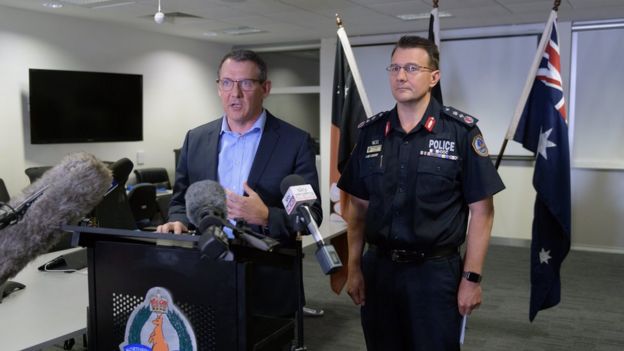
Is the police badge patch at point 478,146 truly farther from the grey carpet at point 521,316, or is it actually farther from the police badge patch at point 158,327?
the grey carpet at point 521,316

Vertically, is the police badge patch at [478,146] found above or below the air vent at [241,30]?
below

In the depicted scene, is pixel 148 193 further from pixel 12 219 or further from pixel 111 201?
pixel 12 219

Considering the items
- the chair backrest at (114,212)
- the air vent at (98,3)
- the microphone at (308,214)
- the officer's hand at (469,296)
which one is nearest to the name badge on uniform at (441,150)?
the officer's hand at (469,296)

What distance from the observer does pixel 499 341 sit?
12.2 feet

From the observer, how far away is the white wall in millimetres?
5672

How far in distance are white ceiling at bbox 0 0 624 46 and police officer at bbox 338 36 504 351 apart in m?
3.47

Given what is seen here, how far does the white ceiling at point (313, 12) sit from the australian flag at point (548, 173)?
2.17m

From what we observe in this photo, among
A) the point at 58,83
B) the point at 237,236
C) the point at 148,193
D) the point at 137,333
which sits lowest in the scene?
the point at 148,193

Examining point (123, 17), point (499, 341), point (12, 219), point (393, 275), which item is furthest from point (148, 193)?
point (12, 219)

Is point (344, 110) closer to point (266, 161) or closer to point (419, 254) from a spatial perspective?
point (419, 254)

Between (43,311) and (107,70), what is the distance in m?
5.17

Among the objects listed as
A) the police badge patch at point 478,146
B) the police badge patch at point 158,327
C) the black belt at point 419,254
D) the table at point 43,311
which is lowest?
the table at point 43,311

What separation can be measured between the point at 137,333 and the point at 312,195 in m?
0.40

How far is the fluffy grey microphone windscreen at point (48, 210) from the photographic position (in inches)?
38.0
